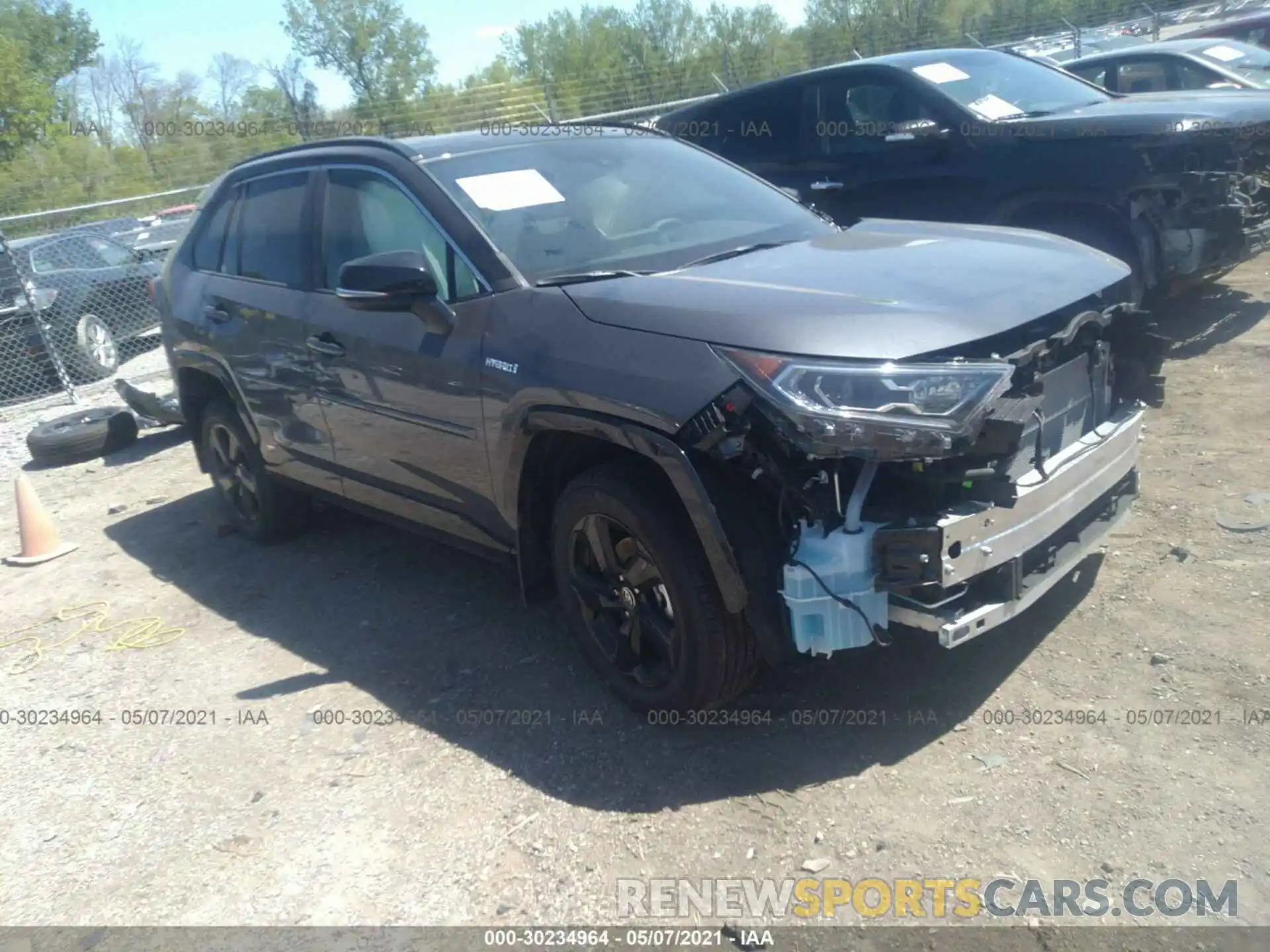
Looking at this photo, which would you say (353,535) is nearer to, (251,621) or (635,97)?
(251,621)

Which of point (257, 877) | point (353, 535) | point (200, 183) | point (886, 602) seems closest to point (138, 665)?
point (353, 535)

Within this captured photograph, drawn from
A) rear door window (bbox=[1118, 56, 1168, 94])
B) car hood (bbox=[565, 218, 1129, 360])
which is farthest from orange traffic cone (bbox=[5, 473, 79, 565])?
rear door window (bbox=[1118, 56, 1168, 94])

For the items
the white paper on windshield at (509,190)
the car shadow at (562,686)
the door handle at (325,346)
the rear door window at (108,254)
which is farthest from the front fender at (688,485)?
the rear door window at (108,254)

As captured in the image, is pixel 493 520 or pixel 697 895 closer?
pixel 697 895

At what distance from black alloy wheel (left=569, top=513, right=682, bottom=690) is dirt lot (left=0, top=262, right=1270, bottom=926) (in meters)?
0.24

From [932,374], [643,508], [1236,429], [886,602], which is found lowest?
[1236,429]

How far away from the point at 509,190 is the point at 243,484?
2.75 m

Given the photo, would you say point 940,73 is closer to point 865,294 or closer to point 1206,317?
point 1206,317

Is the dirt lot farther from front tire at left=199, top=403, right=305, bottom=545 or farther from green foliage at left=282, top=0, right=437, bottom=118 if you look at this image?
green foliage at left=282, top=0, right=437, bottom=118

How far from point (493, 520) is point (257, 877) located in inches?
56.4

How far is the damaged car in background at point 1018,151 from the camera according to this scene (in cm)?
620

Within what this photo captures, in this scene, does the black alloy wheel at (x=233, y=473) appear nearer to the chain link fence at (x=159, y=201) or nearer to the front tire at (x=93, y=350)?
the chain link fence at (x=159, y=201)

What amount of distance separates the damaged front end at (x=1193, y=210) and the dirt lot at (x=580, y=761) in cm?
139

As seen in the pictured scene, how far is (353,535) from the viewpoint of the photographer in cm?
607
